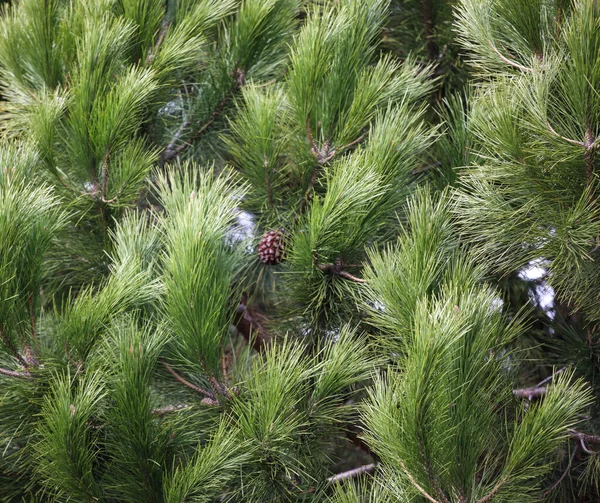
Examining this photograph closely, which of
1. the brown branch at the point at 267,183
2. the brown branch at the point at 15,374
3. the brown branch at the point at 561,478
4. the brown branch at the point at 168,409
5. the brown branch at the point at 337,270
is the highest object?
the brown branch at the point at 267,183

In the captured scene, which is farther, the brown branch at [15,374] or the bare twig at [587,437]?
the bare twig at [587,437]

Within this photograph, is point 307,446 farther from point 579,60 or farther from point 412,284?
point 579,60

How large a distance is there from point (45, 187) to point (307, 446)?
61 centimetres

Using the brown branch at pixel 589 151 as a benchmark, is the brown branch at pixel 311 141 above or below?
below

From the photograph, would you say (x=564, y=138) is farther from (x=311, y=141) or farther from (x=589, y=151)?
(x=311, y=141)

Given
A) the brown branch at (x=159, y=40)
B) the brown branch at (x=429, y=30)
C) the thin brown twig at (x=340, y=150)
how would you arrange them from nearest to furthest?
the thin brown twig at (x=340, y=150) < the brown branch at (x=159, y=40) < the brown branch at (x=429, y=30)

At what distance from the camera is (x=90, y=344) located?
1.05 metres

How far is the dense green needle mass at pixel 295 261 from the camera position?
923 mm

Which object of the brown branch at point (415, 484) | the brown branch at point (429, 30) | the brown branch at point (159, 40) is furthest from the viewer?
the brown branch at point (429, 30)

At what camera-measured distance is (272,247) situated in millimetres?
1223

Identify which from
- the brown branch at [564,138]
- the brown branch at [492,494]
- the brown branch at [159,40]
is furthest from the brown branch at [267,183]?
the brown branch at [492,494]

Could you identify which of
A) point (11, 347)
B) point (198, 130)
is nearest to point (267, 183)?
point (198, 130)

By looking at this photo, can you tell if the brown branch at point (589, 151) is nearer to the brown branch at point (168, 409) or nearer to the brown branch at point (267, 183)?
the brown branch at point (267, 183)

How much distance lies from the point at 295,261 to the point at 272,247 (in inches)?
4.4
